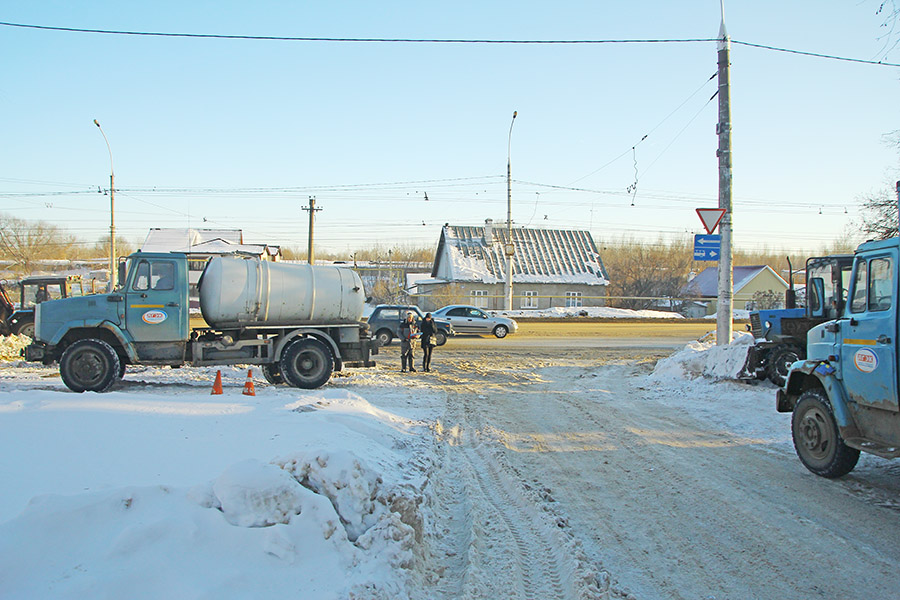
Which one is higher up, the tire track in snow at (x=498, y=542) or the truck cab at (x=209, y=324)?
the truck cab at (x=209, y=324)

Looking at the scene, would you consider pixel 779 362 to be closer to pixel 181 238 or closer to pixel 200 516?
pixel 200 516

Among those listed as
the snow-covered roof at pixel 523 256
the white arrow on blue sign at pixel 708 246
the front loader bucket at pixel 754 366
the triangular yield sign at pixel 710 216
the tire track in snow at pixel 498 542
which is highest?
the snow-covered roof at pixel 523 256

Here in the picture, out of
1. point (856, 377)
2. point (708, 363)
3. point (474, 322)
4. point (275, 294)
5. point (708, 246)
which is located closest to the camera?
point (856, 377)

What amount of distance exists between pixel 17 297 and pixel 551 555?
126ft

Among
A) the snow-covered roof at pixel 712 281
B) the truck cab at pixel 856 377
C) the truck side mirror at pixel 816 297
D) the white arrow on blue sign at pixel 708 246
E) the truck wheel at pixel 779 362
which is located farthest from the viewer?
the snow-covered roof at pixel 712 281

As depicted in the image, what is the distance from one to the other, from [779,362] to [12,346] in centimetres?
2145

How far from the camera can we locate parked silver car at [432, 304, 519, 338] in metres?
27.3

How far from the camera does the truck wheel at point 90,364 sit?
11.7m

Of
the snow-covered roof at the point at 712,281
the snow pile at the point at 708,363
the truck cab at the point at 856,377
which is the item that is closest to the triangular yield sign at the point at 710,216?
the snow pile at the point at 708,363

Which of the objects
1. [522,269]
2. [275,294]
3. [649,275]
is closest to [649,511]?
[275,294]

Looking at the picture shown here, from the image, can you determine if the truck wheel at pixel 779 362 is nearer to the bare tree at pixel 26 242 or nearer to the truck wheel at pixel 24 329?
the truck wheel at pixel 24 329

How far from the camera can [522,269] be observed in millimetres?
49812

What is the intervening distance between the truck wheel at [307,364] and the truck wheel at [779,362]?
9808 mm


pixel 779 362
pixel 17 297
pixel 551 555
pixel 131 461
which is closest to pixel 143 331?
pixel 131 461
